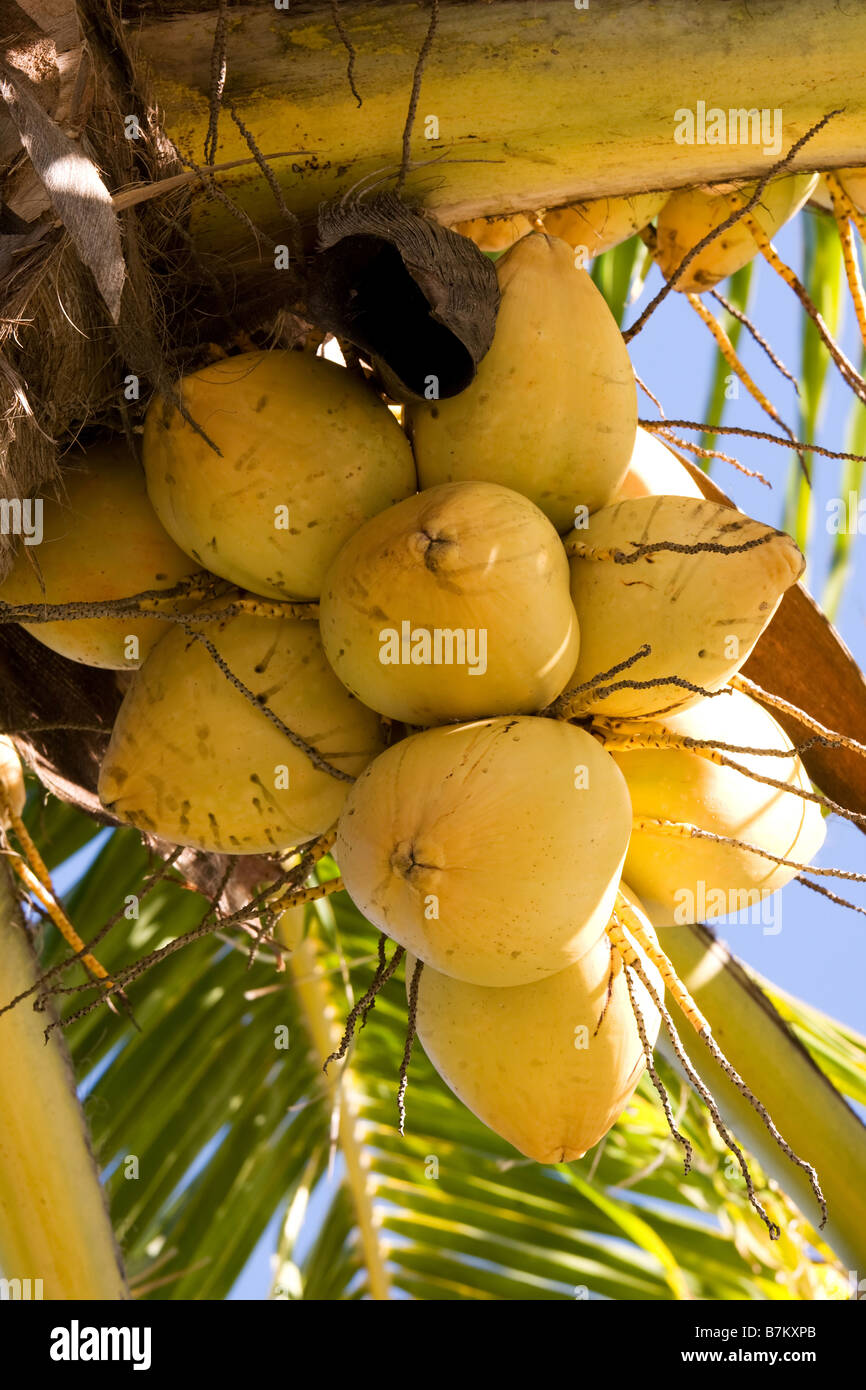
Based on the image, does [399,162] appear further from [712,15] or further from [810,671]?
[810,671]

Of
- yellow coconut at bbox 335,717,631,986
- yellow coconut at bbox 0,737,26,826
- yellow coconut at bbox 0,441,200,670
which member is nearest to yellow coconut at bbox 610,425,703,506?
yellow coconut at bbox 335,717,631,986

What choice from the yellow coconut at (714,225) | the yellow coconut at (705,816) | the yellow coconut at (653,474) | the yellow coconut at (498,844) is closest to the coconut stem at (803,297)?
the yellow coconut at (714,225)

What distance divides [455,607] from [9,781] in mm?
754

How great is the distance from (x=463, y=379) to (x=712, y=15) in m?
0.41

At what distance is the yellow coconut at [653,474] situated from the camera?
131 cm

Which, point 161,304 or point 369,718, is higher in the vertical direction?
point 161,304

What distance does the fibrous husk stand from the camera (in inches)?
43.4

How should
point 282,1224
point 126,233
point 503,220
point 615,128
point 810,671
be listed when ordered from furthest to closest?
1. point 282,1224
2. point 810,671
3. point 503,220
4. point 615,128
5. point 126,233

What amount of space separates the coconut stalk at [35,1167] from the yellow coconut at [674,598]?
2.54 ft

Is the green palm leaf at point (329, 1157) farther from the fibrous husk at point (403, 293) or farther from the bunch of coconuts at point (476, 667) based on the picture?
the fibrous husk at point (403, 293)

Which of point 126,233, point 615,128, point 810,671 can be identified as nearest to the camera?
point 126,233

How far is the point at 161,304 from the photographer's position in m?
1.19

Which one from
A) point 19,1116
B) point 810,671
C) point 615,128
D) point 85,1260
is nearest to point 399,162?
point 615,128

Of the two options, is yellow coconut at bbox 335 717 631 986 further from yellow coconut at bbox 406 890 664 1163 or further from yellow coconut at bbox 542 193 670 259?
yellow coconut at bbox 542 193 670 259
